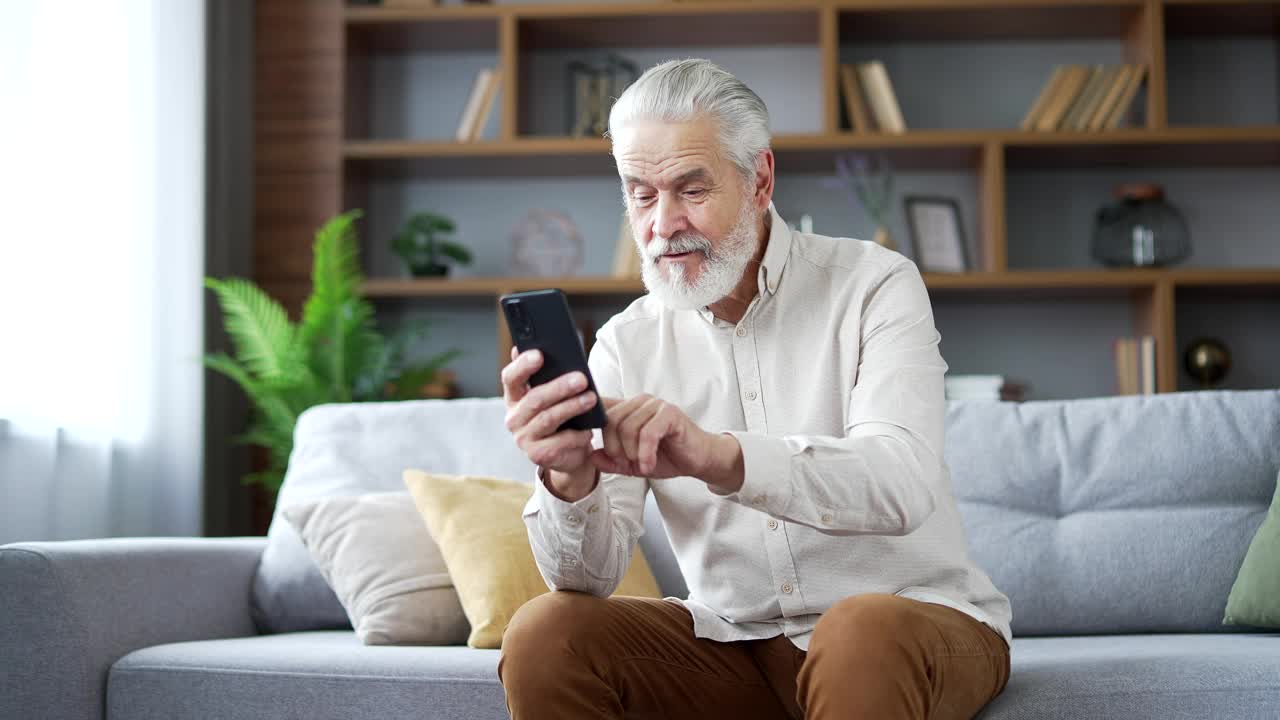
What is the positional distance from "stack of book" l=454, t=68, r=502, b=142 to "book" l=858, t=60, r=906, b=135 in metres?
1.06

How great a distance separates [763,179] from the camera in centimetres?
159

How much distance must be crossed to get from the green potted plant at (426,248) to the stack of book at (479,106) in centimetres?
26

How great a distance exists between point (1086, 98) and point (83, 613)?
A: 2.91 meters

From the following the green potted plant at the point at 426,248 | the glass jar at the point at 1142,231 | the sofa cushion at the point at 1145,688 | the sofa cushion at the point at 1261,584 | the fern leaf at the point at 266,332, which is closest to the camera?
the sofa cushion at the point at 1145,688

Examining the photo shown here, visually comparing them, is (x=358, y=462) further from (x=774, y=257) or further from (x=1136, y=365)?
(x=1136, y=365)

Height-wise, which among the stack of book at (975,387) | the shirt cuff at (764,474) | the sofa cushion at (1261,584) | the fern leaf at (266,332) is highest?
the fern leaf at (266,332)

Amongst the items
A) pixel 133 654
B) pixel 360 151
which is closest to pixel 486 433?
pixel 133 654

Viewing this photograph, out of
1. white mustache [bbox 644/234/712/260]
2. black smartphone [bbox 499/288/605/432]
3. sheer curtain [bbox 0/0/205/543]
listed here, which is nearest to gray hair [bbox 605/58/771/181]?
white mustache [bbox 644/234/712/260]

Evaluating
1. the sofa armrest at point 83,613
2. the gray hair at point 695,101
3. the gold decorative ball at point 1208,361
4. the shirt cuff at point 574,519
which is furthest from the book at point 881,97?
the shirt cuff at point 574,519

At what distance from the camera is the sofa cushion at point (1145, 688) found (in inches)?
57.4

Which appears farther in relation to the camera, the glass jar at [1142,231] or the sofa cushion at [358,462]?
the glass jar at [1142,231]

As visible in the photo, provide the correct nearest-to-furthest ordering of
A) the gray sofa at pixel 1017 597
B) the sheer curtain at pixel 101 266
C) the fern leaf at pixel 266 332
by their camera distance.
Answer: the gray sofa at pixel 1017 597 → the sheer curtain at pixel 101 266 → the fern leaf at pixel 266 332

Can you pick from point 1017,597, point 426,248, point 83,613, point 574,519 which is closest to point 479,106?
point 426,248

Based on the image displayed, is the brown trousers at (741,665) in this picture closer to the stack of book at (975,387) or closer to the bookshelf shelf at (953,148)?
the stack of book at (975,387)
